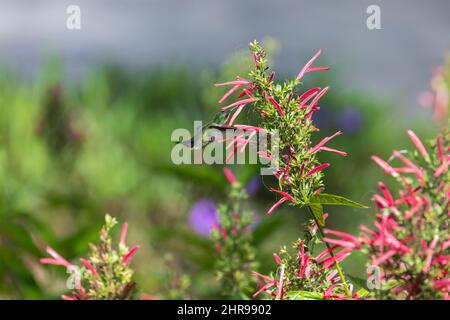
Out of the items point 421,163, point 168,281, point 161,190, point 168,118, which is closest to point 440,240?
point 421,163

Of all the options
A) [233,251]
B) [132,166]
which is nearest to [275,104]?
[233,251]

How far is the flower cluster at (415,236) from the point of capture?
53 cm

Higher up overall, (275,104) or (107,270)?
(275,104)

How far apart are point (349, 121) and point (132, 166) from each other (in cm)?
115

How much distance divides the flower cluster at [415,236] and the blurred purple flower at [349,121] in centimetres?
291

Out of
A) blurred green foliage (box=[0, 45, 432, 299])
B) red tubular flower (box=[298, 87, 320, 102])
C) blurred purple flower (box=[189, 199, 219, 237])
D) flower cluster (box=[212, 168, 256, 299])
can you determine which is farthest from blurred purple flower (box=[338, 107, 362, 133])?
red tubular flower (box=[298, 87, 320, 102])

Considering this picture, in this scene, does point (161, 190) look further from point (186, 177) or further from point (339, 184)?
point (186, 177)

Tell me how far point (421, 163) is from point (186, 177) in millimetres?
858

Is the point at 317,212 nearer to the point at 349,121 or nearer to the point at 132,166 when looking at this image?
the point at 132,166

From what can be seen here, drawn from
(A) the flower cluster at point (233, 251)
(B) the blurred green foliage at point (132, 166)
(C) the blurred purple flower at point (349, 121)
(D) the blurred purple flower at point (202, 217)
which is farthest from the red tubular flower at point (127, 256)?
(C) the blurred purple flower at point (349, 121)

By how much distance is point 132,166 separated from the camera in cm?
304

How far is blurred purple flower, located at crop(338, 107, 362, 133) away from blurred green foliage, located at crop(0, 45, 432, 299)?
3 centimetres

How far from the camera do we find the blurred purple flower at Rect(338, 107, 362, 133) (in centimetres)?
347

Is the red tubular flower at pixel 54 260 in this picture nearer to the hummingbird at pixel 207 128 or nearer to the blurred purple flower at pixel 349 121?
the hummingbird at pixel 207 128
